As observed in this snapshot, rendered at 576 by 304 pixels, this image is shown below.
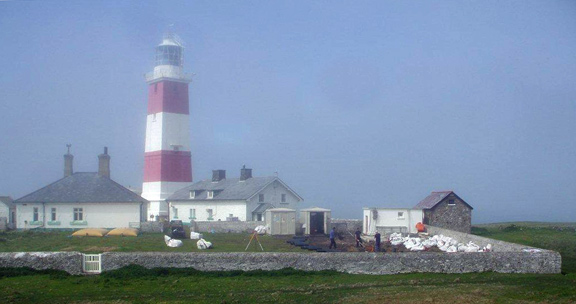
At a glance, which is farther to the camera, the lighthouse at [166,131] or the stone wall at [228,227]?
the lighthouse at [166,131]

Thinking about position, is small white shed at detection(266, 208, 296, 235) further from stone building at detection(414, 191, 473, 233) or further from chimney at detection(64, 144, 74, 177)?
chimney at detection(64, 144, 74, 177)

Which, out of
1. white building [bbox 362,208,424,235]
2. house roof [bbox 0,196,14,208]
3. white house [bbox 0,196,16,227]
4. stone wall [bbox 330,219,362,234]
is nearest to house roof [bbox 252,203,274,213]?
stone wall [bbox 330,219,362,234]

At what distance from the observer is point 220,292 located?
67.7 ft

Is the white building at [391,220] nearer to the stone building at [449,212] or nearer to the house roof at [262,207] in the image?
the stone building at [449,212]

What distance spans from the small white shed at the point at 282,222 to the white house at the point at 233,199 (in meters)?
10.1

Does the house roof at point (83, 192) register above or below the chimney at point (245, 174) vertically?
below

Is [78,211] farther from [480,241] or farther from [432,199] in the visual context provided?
[480,241]

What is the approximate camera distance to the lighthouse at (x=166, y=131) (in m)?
55.3

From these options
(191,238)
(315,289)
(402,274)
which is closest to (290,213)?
(191,238)

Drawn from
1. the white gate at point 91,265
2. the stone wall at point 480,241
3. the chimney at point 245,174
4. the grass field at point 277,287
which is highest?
the chimney at point 245,174

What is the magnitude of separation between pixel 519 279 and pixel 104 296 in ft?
47.5

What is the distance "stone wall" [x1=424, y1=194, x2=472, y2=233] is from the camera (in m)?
41.7

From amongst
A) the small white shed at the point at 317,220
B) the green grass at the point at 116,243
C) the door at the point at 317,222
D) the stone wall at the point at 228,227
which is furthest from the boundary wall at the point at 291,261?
→ the stone wall at the point at 228,227

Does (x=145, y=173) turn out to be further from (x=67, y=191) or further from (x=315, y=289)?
(x=315, y=289)
